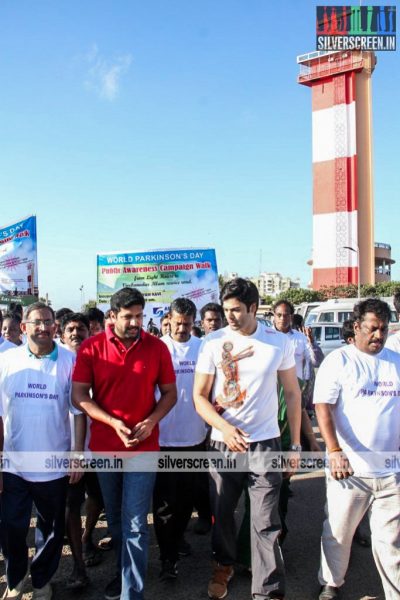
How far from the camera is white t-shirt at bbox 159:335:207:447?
384 centimetres

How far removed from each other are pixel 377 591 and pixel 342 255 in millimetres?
42705

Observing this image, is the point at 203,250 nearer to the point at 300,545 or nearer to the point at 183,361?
the point at 183,361

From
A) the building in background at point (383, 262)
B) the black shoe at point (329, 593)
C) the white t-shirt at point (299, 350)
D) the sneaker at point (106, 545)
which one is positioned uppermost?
the building in background at point (383, 262)

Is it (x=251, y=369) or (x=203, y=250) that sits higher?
(x=203, y=250)

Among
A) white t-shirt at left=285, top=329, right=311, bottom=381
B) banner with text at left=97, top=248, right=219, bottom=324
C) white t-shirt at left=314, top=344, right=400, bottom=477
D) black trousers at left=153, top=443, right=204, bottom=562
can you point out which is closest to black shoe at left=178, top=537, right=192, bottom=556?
black trousers at left=153, top=443, right=204, bottom=562

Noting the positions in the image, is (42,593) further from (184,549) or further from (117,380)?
(117,380)

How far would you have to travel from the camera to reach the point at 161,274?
848 centimetres

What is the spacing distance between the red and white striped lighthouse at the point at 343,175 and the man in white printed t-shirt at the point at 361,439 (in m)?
Result: 42.4

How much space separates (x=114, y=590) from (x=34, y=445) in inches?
41.8

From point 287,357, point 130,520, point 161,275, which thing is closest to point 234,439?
point 287,357

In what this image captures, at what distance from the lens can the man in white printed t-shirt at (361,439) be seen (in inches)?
124

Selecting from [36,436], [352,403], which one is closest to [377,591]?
[352,403]

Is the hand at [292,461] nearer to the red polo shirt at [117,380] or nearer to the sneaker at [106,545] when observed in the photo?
the red polo shirt at [117,380]

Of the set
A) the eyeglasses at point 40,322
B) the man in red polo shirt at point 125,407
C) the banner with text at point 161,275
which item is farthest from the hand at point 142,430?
the banner with text at point 161,275
